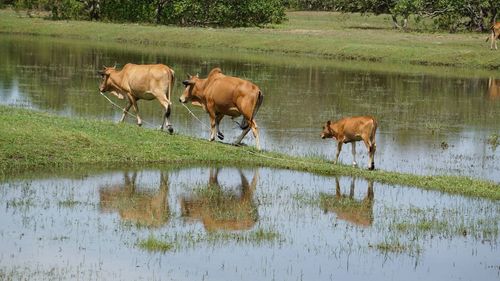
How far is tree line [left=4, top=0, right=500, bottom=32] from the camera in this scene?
51969 mm

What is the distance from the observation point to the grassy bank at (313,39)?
4291 centimetres

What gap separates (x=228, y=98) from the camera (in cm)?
1967

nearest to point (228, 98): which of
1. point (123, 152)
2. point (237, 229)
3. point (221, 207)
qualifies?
point (123, 152)

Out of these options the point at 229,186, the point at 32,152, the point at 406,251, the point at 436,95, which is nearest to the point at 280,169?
the point at 229,186

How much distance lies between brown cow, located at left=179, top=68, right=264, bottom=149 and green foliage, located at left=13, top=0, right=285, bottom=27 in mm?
34833

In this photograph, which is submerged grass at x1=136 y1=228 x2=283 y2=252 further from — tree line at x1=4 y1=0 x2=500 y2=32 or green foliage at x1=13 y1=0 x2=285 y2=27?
green foliage at x1=13 y1=0 x2=285 y2=27

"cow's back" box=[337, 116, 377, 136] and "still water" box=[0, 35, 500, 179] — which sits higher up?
"cow's back" box=[337, 116, 377, 136]

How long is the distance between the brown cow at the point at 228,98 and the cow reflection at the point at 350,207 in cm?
372

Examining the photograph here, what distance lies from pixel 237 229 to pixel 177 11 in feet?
142

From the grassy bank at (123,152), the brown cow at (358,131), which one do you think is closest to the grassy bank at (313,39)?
the brown cow at (358,131)

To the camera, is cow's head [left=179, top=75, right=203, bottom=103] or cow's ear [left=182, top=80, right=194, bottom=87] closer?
cow's ear [left=182, top=80, right=194, bottom=87]

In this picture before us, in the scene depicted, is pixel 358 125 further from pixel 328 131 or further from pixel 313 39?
pixel 313 39

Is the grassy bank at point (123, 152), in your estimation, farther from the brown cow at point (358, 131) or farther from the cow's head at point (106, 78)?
the cow's head at point (106, 78)

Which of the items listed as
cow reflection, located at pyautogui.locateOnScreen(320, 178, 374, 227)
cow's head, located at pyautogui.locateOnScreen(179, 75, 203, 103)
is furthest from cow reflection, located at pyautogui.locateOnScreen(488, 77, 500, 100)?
cow reflection, located at pyautogui.locateOnScreen(320, 178, 374, 227)
